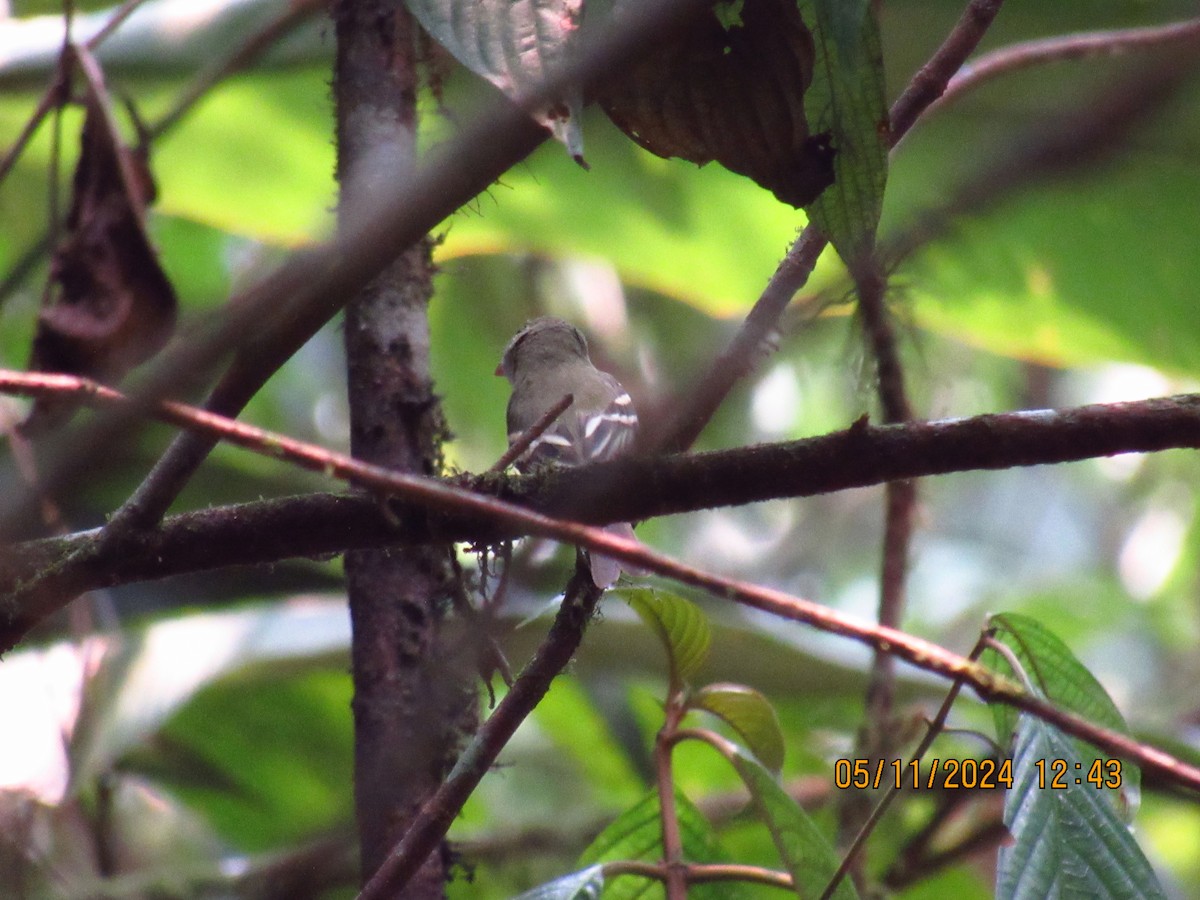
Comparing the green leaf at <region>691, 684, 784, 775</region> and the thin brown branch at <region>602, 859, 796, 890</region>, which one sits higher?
the green leaf at <region>691, 684, 784, 775</region>

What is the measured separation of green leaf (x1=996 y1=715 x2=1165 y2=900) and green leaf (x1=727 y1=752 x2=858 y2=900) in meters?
0.24

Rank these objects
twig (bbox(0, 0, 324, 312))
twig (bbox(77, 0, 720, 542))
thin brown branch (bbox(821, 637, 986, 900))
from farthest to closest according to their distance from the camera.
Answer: twig (bbox(0, 0, 324, 312)), thin brown branch (bbox(821, 637, 986, 900)), twig (bbox(77, 0, 720, 542))

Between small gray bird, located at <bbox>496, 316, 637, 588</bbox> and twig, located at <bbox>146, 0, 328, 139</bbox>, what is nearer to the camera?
small gray bird, located at <bbox>496, 316, 637, 588</bbox>

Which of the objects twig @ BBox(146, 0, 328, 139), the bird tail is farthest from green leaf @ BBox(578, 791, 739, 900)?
twig @ BBox(146, 0, 328, 139)

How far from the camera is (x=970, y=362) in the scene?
24.4ft

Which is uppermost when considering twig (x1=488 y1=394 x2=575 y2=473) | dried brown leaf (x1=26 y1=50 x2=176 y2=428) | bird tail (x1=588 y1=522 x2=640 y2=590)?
dried brown leaf (x1=26 y1=50 x2=176 y2=428)

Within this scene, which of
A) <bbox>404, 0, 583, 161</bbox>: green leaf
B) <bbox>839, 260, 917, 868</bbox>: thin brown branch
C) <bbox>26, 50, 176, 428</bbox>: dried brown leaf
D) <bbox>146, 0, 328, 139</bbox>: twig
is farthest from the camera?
<bbox>146, 0, 328, 139</bbox>: twig

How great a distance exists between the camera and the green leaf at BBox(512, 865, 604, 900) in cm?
152

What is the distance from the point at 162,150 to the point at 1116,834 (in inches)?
140

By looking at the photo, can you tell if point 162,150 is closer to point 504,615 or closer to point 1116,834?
point 504,615

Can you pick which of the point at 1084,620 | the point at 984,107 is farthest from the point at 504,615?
the point at 1084,620
